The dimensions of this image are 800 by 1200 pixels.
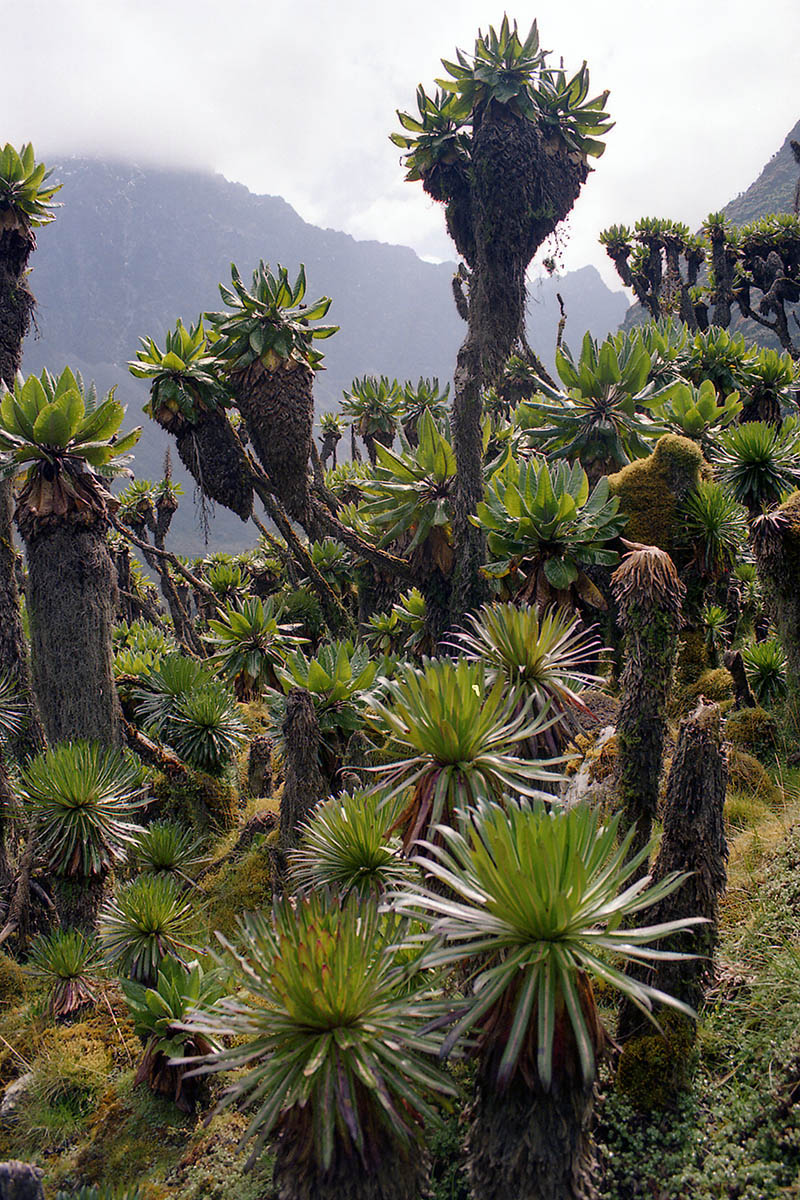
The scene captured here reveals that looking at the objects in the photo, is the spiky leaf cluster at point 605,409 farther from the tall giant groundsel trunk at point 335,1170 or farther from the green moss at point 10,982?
the green moss at point 10,982

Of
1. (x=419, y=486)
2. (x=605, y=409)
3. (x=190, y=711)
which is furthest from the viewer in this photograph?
(x=190, y=711)

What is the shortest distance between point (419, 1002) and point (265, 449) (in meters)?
7.05

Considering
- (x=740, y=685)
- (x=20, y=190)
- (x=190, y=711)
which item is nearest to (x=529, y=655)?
(x=740, y=685)

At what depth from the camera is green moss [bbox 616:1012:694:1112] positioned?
3279mm

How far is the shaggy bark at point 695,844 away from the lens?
3299 millimetres

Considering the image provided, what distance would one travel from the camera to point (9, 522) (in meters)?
8.37

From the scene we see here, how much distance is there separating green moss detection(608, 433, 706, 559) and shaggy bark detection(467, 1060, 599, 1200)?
4223 millimetres

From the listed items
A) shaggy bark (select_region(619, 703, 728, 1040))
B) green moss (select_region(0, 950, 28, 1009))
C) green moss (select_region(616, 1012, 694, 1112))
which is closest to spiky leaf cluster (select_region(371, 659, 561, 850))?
shaggy bark (select_region(619, 703, 728, 1040))

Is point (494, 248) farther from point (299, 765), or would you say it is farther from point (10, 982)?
point (10, 982)

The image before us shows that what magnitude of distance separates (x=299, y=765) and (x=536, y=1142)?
3.27m

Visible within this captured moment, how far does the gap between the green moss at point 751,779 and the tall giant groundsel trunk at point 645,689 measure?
2.38m

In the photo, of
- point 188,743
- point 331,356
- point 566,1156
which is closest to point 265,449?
point 188,743

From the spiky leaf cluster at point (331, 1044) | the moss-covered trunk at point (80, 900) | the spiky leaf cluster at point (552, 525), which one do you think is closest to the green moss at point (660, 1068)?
the spiky leaf cluster at point (331, 1044)

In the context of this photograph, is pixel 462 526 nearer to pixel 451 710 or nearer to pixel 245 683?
pixel 245 683
